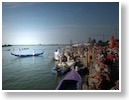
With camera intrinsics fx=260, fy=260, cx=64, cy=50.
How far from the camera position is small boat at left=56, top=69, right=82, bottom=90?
2.18m

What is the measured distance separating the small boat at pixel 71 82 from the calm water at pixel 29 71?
6cm

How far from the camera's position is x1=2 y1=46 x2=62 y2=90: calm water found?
86.4 inches

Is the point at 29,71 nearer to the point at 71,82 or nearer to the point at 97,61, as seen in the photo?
the point at 71,82

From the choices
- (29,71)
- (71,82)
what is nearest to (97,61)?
(71,82)

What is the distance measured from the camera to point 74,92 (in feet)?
7.23

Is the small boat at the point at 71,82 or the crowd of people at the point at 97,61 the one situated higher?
the crowd of people at the point at 97,61

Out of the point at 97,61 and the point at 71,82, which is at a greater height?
the point at 97,61

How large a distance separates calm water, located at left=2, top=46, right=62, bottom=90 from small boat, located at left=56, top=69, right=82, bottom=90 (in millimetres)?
59

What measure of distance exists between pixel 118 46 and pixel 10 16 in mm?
943

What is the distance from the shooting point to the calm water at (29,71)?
7.20ft

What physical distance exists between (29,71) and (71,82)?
369 millimetres

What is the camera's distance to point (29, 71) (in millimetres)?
2213

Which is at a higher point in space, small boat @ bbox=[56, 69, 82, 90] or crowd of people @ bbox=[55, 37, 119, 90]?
crowd of people @ bbox=[55, 37, 119, 90]

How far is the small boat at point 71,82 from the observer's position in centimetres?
218
